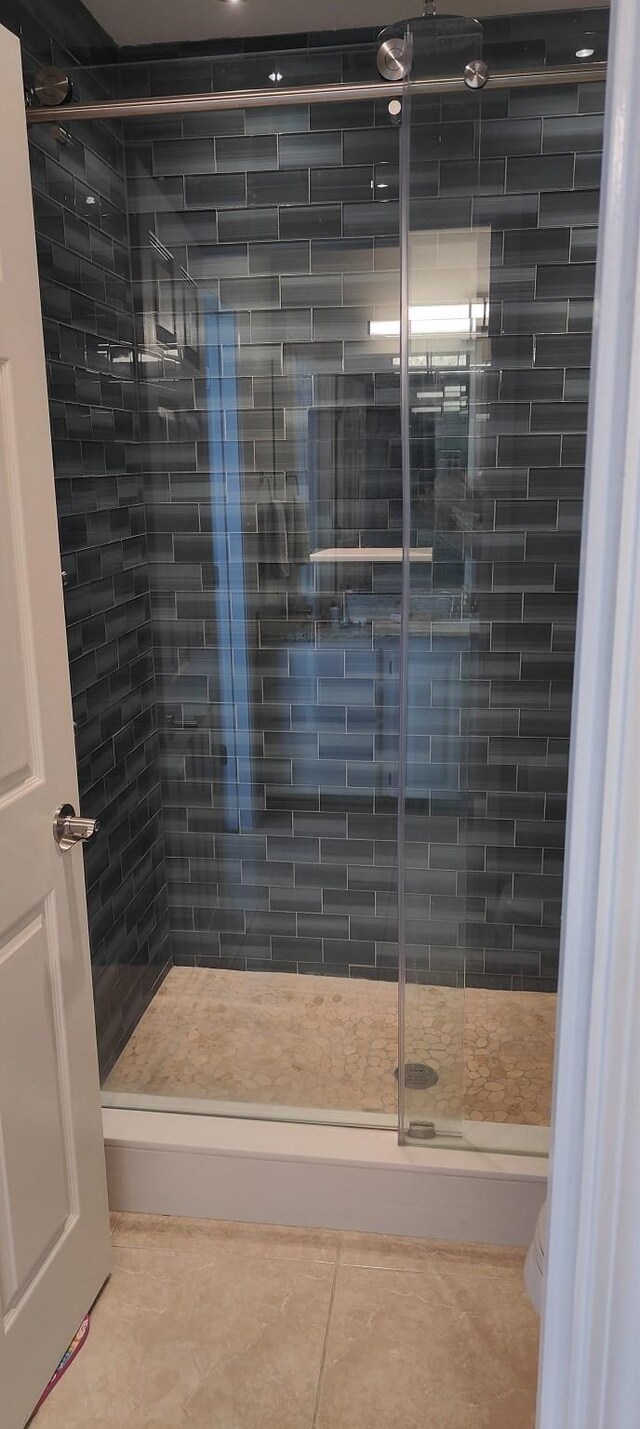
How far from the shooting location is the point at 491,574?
1803mm

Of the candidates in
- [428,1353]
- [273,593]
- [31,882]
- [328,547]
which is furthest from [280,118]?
[428,1353]

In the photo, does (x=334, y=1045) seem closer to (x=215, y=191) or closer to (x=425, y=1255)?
(x=425, y=1255)

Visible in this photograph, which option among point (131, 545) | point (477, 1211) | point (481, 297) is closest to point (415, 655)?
point (481, 297)

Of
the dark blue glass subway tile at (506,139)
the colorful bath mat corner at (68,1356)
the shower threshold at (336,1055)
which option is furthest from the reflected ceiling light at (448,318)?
the colorful bath mat corner at (68,1356)

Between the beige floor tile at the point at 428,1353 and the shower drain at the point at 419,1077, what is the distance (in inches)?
12.6

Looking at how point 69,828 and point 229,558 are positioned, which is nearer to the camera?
point 69,828

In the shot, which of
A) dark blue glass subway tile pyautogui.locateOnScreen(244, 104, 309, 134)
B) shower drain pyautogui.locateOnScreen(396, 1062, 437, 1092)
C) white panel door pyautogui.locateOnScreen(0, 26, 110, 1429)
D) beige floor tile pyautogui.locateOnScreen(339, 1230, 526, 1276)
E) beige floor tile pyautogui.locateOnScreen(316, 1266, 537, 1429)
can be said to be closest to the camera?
white panel door pyautogui.locateOnScreen(0, 26, 110, 1429)

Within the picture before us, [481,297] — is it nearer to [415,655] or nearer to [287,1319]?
[415,655]

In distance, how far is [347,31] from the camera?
237 cm

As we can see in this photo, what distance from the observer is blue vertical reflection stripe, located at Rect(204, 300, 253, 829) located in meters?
2.28

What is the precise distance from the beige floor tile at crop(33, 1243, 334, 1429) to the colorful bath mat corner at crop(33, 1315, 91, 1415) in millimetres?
11

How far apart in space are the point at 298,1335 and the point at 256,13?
9.02 feet

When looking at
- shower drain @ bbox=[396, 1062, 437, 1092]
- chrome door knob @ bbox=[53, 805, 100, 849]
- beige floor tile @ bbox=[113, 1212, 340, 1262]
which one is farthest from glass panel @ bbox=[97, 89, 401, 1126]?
chrome door knob @ bbox=[53, 805, 100, 849]

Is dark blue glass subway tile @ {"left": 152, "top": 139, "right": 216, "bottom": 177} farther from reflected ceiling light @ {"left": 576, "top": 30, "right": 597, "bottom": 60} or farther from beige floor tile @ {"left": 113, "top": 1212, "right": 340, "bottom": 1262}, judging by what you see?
beige floor tile @ {"left": 113, "top": 1212, "right": 340, "bottom": 1262}
